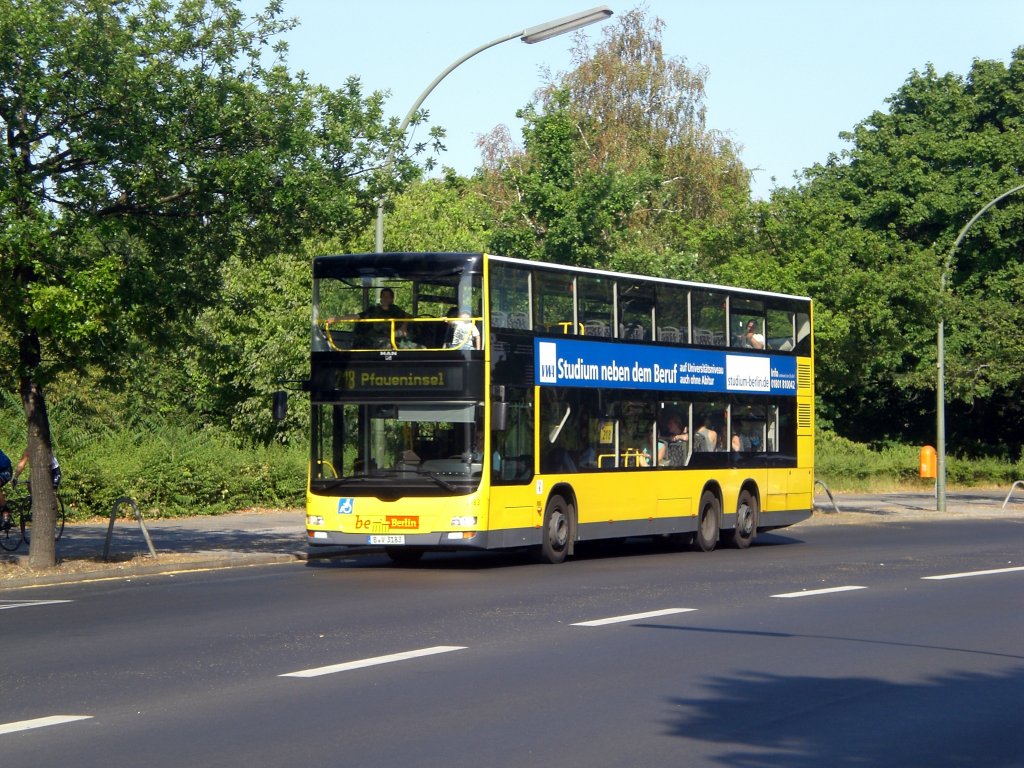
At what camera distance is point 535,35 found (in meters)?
22.3

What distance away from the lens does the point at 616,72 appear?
56219 millimetres

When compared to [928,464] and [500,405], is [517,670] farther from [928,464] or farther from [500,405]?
[928,464]

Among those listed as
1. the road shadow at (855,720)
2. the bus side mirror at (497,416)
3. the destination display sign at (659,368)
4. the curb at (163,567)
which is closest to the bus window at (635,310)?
the destination display sign at (659,368)

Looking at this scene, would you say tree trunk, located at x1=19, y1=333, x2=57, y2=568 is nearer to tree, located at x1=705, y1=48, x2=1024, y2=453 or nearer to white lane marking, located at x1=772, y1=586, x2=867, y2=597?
white lane marking, located at x1=772, y1=586, x2=867, y2=597

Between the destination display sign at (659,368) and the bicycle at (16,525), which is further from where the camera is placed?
the bicycle at (16,525)

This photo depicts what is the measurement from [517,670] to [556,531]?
34.3 ft

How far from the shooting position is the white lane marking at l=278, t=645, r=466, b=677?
1080 cm

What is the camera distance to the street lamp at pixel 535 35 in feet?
69.7

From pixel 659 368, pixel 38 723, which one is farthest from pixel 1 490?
pixel 38 723

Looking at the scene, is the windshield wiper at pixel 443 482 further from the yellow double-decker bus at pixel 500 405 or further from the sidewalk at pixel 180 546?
the sidewalk at pixel 180 546

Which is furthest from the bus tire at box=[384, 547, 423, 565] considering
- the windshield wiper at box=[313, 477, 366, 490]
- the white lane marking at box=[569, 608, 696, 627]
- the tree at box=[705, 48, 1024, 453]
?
the tree at box=[705, 48, 1024, 453]

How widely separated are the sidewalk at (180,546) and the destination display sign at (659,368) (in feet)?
14.2

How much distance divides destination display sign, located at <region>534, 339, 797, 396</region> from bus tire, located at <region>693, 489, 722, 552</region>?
1.73 metres

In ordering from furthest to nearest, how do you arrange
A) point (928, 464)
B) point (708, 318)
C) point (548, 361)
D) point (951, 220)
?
point (951, 220)
point (928, 464)
point (708, 318)
point (548, 361)
